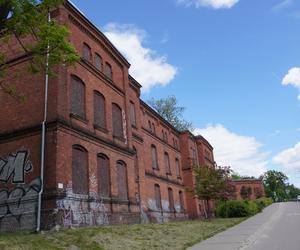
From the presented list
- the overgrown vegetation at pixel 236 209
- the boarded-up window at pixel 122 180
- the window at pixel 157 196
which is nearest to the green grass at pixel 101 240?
the boarded-up window at pixel 122 180

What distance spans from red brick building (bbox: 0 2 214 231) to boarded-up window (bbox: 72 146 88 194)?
5cm

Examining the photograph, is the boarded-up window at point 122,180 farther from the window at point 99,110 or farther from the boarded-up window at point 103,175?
the window at point 99,110

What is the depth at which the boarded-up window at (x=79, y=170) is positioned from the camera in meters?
18.1

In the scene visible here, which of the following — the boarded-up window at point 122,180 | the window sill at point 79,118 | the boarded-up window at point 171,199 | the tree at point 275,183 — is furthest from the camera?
the tree at point 275,183

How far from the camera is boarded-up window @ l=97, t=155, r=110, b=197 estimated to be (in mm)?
20438

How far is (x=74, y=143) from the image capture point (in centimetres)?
1838

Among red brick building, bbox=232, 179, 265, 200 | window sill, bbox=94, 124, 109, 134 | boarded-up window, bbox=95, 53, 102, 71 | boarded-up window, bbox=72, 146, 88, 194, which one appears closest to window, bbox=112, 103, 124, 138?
window sill, bbox=94, 124, 109, 134

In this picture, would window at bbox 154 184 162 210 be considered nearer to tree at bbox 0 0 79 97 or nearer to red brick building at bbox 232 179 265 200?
tree at bbox 0 0 79 97

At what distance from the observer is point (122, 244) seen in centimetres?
1390

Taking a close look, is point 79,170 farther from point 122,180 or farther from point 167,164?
point 167,164

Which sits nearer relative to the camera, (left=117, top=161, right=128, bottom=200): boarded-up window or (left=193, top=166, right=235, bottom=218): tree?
(left=117, top=161, right=128, bottom=200): boarded-up window

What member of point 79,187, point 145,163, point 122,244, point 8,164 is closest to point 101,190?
point 79,187

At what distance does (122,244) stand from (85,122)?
25.8ft

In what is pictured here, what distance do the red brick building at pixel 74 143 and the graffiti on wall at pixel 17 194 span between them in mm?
44
